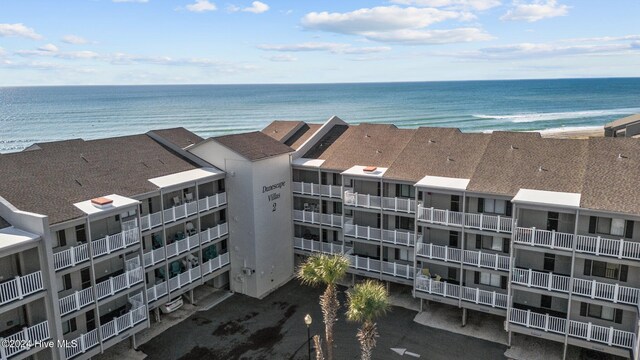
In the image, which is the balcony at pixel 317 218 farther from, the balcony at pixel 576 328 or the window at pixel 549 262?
the window at pixel 549 262

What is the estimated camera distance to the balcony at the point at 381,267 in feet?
94.3

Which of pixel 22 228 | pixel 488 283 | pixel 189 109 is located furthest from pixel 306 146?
pixel 189 109

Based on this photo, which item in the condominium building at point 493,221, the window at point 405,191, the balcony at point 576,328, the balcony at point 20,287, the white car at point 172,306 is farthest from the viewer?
the window at point 405,191

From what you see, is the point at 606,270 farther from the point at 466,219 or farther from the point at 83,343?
the point at 83,343

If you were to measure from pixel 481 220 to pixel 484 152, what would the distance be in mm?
4854

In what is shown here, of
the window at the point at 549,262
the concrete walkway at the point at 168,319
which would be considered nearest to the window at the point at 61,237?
the concrete walkway at the point at 168,319

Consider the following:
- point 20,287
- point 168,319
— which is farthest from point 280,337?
point 20,287

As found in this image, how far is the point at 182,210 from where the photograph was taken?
27.3 metres

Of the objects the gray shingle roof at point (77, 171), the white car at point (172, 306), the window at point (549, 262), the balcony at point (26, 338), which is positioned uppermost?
the gray shingle roof at point (77, 171)

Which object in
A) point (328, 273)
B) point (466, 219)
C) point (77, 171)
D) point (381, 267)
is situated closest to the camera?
point (328, 273)

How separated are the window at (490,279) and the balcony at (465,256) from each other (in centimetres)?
140

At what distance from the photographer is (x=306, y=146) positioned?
113ft

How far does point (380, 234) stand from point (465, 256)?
5.72 metres

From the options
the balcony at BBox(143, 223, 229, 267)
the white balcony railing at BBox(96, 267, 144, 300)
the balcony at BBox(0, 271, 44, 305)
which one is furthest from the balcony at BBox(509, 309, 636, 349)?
the balcony at BBox(0, 271, 44, 305)
